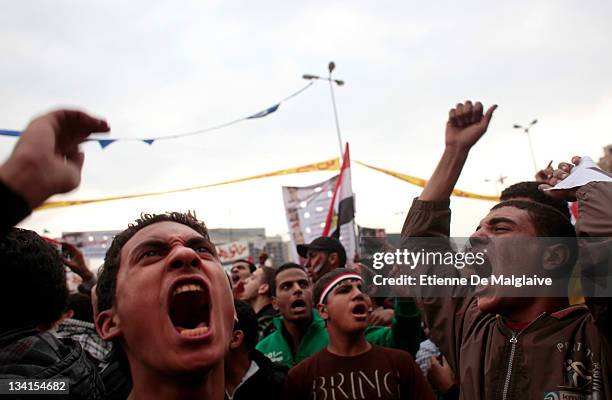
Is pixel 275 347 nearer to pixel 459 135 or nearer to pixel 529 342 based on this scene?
pixel 529 342

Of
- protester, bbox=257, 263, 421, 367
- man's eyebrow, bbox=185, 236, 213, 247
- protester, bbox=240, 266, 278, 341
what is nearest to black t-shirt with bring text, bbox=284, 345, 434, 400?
protester, bbox=257, 263, 421, 367

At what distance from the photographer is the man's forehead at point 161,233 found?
1.91 meters

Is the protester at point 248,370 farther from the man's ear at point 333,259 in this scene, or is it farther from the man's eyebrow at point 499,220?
the man's ear at point 333,259

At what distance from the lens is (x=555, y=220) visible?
218cm

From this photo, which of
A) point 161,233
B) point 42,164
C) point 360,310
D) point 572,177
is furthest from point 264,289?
point 42,164

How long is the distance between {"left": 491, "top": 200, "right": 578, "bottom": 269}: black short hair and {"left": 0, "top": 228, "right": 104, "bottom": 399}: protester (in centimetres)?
191

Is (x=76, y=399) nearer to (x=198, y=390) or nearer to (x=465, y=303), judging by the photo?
(x=198, y=390)

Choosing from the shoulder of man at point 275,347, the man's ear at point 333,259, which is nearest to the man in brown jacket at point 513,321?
the shoulder of man at point 275,347

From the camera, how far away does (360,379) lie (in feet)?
9.87

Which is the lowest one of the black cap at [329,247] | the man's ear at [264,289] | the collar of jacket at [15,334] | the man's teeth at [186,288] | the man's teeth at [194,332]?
the man's ear at [264,289]

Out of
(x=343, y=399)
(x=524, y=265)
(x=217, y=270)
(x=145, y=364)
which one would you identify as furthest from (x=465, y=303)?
(x=145, y=364)

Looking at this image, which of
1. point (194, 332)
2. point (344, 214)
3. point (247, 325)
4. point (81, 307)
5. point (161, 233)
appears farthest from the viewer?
point (344, 214)

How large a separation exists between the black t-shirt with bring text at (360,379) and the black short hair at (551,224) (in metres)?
1.29

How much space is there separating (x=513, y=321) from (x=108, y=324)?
1.63 meters
